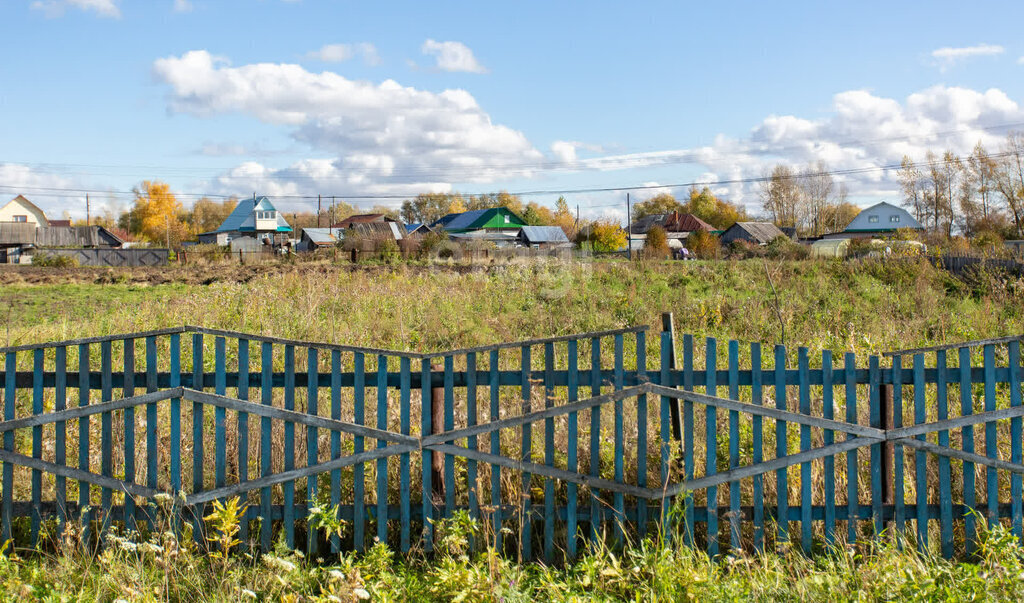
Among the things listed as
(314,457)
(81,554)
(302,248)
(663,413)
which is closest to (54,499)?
(81,554)

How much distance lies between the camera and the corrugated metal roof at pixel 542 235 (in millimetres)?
65875

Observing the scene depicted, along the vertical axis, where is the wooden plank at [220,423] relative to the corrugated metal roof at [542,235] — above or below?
below

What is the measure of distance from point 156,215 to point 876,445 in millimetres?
96645

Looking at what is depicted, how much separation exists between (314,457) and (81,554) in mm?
1432

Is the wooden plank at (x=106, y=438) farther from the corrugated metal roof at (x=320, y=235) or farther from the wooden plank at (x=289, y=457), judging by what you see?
the corrugated metal roof at (x=320, y=235)

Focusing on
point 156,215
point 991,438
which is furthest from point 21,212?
point 991,438

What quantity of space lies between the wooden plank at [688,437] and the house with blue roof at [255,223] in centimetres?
7369

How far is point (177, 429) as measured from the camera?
430cm

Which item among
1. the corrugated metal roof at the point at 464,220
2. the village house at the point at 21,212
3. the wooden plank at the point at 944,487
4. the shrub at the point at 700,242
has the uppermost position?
the village house at the point at 21,212

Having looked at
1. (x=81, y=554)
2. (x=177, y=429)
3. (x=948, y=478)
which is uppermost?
(x=177, y=429)

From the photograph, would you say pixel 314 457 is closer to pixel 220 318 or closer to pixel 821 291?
pixel 220 318

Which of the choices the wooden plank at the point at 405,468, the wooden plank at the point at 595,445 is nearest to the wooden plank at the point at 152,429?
the wooden plank at the point at 405,468

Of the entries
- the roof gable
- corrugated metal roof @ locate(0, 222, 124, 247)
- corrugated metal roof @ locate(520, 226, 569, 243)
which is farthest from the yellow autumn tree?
the roof gable

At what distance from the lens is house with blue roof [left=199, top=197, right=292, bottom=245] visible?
75000mm
